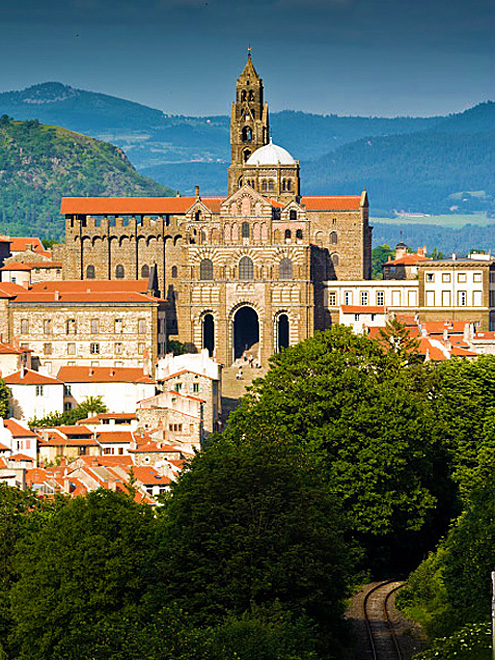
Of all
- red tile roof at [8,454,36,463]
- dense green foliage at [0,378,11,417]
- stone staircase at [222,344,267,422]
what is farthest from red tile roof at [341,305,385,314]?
red tile roof at [8,454,36,463]

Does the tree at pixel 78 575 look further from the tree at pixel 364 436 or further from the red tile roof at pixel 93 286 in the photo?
the red tile roof at pixel 93 286

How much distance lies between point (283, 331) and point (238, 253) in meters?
7.56

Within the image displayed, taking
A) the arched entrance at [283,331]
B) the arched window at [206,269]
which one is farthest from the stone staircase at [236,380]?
the arched window at [206,269]

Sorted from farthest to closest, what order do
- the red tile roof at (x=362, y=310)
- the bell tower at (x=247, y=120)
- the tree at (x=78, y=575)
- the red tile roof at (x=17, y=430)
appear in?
the bell tower at (x=247, y=120)
the red tile roof at (x=362, y=310)
the red tile roof at (x=17, y=430)
the tree at (x=78, y=575)

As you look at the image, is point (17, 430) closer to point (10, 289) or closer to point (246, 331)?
point (10, 289)

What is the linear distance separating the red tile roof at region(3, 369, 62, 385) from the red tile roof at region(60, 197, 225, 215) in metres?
31.3

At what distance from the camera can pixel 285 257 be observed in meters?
126

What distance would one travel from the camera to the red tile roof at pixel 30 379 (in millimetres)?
102750

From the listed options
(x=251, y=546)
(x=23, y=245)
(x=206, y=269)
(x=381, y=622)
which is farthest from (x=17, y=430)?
(x=23, y=245)

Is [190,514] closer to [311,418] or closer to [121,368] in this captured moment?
[311,418]

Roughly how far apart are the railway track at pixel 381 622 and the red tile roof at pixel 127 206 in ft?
258

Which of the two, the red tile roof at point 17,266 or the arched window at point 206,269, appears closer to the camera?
the arched window at point 206,269

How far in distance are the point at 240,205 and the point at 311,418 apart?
6791cm

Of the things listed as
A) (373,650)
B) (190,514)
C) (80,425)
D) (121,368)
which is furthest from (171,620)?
(121,368)
